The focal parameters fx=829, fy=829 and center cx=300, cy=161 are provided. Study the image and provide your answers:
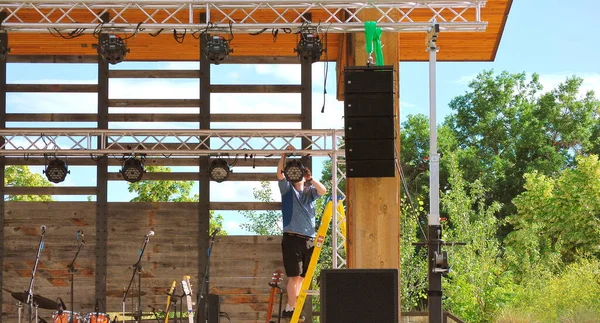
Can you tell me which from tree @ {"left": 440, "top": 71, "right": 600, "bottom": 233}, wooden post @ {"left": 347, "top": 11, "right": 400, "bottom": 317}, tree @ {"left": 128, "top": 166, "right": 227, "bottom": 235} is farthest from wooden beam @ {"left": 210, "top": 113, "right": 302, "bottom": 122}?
tree @ {"left": 440, "top": 71, "right": 600, "bottom": 233}

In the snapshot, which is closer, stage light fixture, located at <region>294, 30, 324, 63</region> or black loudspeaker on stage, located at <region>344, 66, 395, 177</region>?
black loudspeaker on stage, located at <region>344, 66, 395, 177</region>

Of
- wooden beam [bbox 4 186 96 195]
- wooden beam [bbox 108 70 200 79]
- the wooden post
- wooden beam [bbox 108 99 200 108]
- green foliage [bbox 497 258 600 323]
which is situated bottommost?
green foliage [bbox 497 258 600 323]

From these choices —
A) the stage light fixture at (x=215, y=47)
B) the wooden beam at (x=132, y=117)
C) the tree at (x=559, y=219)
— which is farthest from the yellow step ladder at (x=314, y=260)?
the tree at (x=559, y=219)

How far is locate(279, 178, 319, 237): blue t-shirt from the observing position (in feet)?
32.6

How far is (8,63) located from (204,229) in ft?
13.0

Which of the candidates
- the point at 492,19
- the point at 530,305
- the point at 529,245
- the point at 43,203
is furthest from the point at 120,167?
the point at 529,245

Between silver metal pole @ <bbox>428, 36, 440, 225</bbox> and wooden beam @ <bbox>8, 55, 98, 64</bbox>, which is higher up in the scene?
wooden beam @ <bbox>8, 55, 98, 64</bbox>

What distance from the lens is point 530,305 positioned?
17.5 meters

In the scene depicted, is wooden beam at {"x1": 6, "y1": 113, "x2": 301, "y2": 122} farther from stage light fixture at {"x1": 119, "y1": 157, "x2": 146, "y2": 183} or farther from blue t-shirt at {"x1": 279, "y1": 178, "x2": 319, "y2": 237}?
blue t-shirt at {"x1": 279, "y1": 178, "x2": 319, "y2": 237}

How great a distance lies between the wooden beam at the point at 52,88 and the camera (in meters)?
12.4

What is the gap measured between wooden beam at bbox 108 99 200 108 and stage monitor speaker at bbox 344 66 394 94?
5.78m

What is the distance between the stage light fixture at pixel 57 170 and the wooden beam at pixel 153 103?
149 centimetres

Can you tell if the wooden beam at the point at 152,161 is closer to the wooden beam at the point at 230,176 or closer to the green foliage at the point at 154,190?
the wooden beam at the point at 230,176

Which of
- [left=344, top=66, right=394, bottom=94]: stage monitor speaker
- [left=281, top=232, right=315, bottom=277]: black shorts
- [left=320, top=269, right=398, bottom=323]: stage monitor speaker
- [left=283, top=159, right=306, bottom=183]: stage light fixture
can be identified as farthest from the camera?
[left=283, top=159, right=306, bottom=183]: stage light fixture
